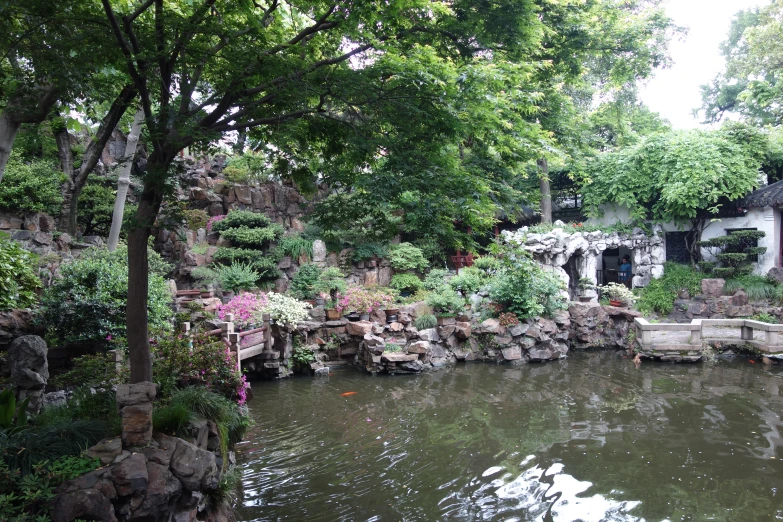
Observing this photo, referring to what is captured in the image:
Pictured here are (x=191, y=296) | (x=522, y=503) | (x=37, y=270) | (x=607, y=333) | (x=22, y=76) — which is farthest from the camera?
(x=607, y=333)

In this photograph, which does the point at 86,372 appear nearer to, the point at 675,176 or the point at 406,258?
the point at 406,258

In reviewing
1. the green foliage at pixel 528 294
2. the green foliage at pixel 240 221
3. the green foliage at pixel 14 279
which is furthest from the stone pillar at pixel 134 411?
the green foliage at pixel 240 221

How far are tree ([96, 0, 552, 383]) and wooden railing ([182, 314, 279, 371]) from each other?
3621 mm

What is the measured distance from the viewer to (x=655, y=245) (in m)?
17.3

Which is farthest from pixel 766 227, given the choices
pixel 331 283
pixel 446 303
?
pixel 331 283

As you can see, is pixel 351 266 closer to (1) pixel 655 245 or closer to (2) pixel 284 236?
(2) pixel 284 236

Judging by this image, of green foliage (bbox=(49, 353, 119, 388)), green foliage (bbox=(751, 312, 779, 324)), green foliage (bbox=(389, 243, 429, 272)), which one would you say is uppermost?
green foliage (bbox=(389, 243, 429, 272))

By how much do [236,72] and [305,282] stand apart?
9702 millimetres

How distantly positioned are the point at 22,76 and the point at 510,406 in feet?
28.7

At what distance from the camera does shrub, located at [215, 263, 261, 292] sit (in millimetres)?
13258

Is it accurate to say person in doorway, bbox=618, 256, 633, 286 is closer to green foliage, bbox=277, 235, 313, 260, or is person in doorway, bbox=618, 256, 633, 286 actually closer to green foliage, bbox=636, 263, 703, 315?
green foliage, bbox=636, 263, 703, 315

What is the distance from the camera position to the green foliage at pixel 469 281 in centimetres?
1436

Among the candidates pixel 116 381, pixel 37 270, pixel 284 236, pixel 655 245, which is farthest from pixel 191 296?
pixel 655 245

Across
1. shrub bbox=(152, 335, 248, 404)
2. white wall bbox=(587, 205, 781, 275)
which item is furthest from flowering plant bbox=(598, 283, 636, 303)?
shrub bbox=(152, 335, 248, 404)
